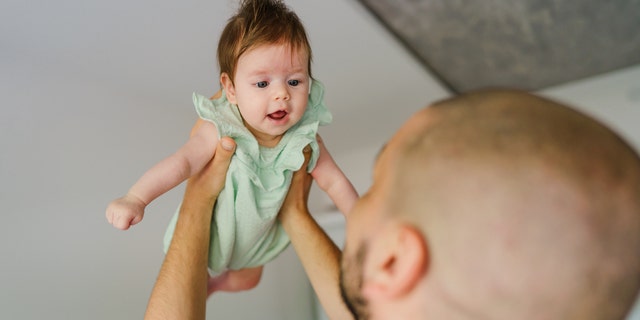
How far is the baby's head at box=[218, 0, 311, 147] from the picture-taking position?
885 mm

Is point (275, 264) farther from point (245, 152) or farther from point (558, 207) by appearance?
point (558, 207)

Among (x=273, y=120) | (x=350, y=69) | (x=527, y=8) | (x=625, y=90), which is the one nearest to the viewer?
(x=273, y=120)

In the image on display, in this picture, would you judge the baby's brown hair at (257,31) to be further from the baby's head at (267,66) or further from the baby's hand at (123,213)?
the baby's hand at (123,213)

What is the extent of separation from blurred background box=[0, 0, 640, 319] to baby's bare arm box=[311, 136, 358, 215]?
552mm

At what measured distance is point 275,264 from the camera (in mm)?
2053

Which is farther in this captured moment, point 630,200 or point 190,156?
point 190,156

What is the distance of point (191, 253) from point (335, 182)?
0.28 meters

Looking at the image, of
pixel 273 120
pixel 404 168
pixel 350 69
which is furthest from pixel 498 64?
pixel 404 168

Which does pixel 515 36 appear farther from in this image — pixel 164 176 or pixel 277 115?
pixel 164 176

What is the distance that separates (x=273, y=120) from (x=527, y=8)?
0.94 m

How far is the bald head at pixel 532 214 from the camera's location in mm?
513

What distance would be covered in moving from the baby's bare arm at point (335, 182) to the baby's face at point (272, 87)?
0.41ft

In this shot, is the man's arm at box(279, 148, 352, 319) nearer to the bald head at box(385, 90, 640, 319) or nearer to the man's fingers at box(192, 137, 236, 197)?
the man's fingers at box(192, 137, 236, 197)

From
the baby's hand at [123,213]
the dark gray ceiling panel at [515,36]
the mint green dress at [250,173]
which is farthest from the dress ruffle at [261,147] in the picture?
the dark gray ceiling panel at [515,36]
